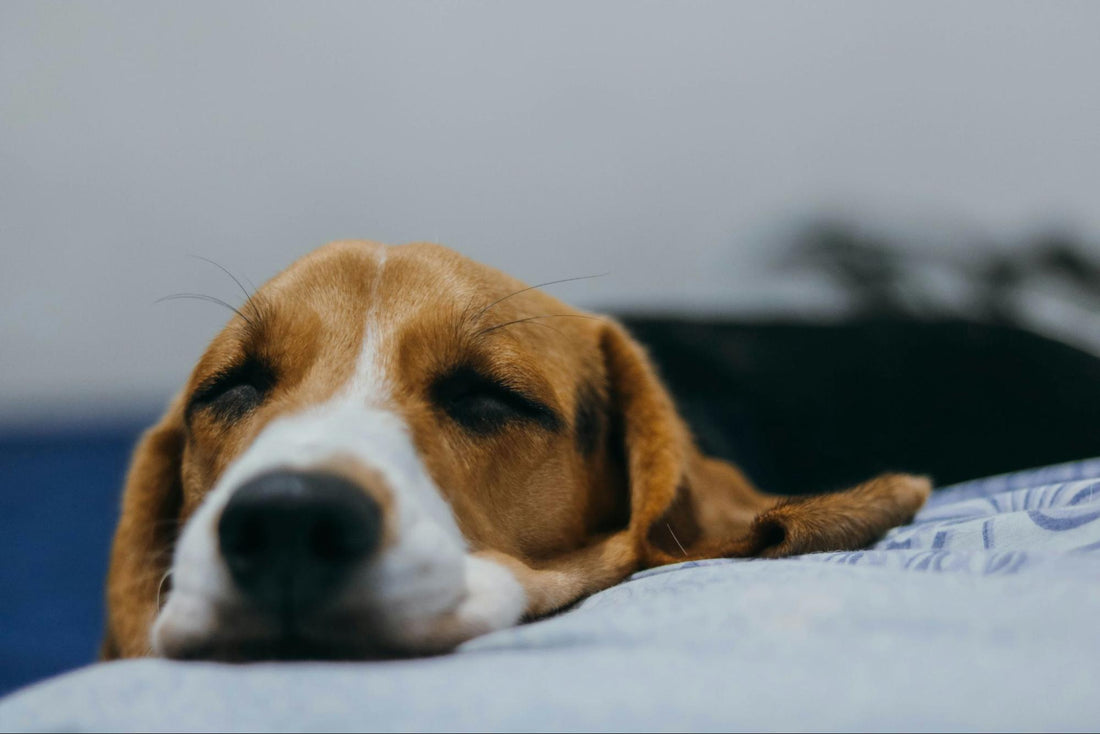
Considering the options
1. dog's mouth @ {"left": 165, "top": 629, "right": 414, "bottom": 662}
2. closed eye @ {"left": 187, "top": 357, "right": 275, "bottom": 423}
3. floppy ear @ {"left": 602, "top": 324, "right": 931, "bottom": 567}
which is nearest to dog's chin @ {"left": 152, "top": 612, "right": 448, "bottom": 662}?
dog's mouth @ {"left": 165, "top": 629, "right": 414, "bottom": 662}

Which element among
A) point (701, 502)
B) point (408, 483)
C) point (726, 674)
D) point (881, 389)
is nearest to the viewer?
point (726, 674)

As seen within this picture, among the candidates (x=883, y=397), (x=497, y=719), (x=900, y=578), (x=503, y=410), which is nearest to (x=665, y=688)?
(x=497, y=719)

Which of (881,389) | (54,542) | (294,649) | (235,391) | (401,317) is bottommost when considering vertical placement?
(54,542)

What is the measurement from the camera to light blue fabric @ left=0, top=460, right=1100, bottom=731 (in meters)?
0.82

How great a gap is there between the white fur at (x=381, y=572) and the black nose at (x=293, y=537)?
34 millimetres

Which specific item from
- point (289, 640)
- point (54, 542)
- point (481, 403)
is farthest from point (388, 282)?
point (54, 542)

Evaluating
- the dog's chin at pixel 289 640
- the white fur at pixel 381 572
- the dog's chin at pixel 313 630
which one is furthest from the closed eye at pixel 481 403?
the dog's chin at pixel 289 640

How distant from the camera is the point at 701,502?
2.08 meters

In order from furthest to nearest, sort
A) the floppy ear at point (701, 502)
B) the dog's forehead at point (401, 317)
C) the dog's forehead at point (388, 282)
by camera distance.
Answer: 1. the dog's forehead at point (388, 282)
2. the dog's forehead at point (401, 317)
3. the floppy ear at point (701, 502)

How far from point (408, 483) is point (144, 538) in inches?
44.3

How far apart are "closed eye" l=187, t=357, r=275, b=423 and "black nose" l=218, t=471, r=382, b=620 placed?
0.76 m

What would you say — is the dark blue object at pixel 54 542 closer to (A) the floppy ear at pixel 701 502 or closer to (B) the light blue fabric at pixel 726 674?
(A) the floppy ear at pixel 701 502

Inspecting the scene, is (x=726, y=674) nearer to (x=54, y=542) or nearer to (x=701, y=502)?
(x=701, y=502)

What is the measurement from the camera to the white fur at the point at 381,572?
44.2 inches
